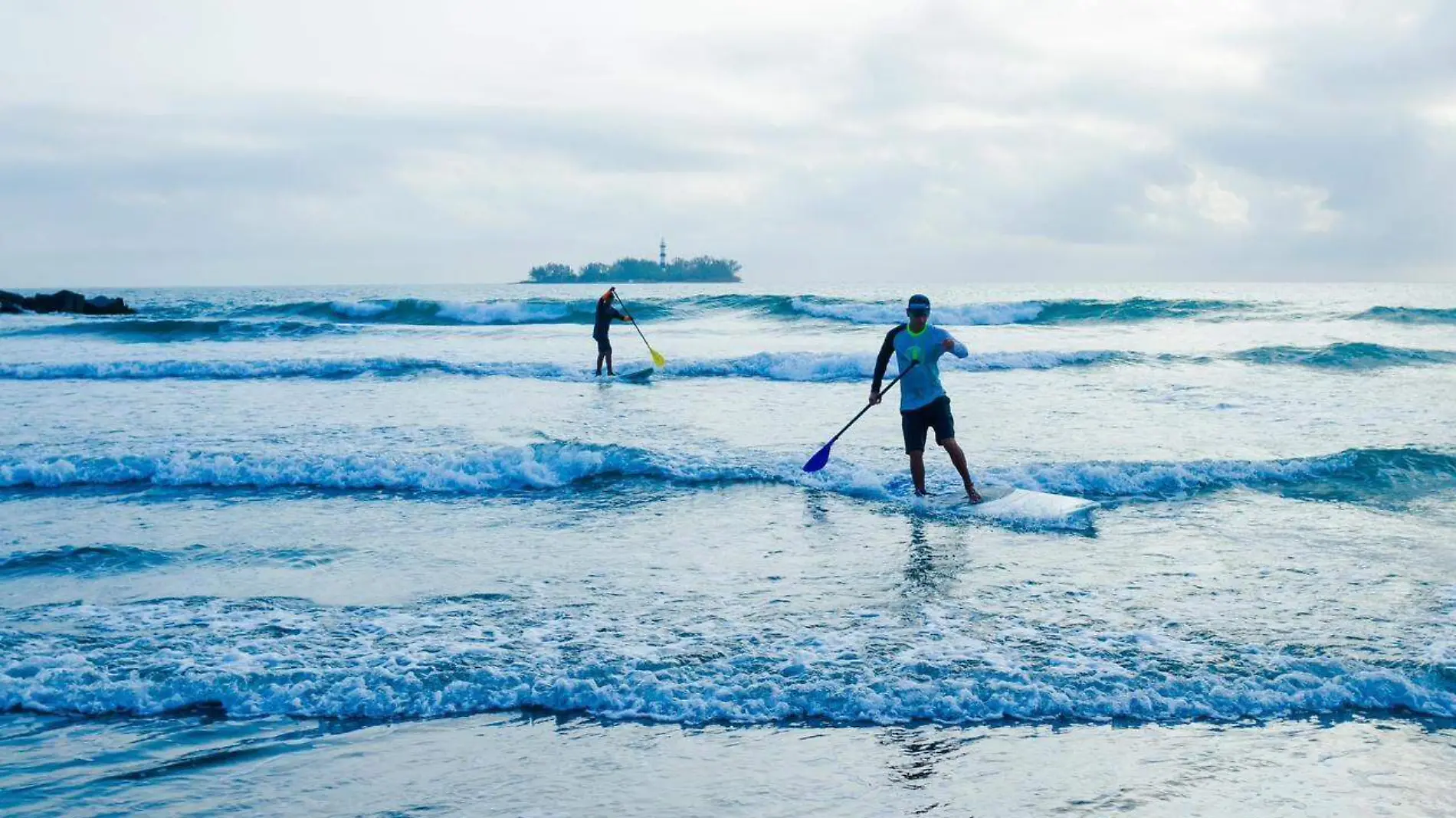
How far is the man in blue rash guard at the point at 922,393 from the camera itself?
8.95 meters

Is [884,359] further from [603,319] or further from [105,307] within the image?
[105,307]

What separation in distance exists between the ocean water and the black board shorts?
579 mm

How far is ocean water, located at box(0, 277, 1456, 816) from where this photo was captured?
156 inches

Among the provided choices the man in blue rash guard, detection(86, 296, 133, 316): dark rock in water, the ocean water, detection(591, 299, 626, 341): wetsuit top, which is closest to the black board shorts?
the man in blue rash guard

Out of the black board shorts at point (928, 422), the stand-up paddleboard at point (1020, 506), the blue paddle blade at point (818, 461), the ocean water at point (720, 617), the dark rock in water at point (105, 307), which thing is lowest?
the ocean water at point (720, 617)

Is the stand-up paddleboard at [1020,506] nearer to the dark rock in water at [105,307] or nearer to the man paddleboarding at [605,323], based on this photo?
the man paddleboarding at [605,323]

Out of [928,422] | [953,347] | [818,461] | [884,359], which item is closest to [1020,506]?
[928,422]

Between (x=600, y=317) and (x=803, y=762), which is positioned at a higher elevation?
(x=600, y=317)

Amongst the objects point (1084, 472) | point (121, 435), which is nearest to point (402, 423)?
point (121, 435)

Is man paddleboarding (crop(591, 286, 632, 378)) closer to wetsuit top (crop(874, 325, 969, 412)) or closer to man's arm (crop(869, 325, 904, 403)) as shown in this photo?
man's arm (crop(869, 325, 904, 403))

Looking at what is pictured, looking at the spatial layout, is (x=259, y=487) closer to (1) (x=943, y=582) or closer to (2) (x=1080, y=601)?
(1) (x=943, y=582)

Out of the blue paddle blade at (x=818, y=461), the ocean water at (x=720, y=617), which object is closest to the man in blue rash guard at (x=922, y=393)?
the ocean water at (x=720, y=617)

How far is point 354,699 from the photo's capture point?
4.73 meters

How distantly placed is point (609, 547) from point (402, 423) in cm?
706
